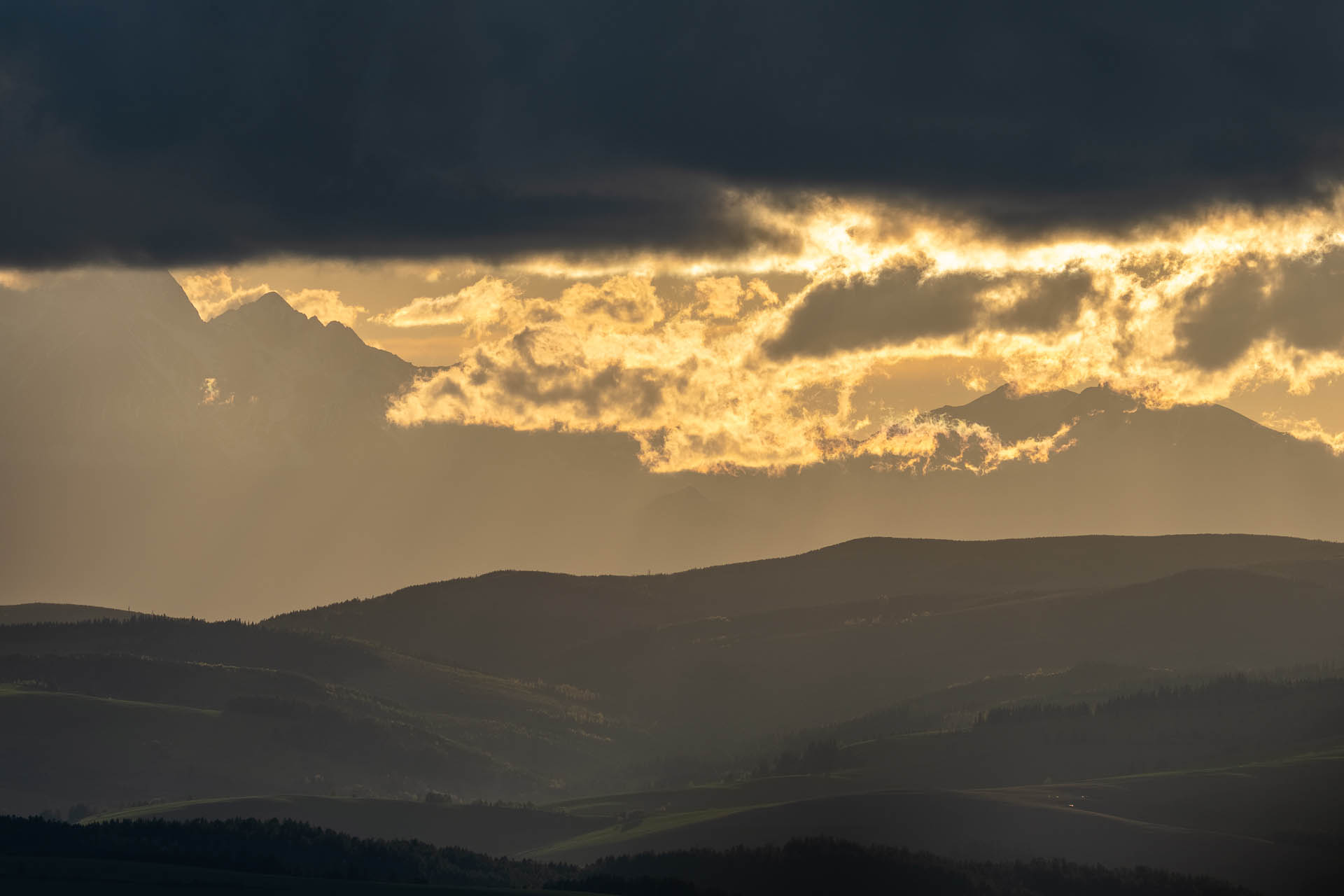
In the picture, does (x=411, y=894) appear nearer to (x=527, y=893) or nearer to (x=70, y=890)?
(x=527, y=893)

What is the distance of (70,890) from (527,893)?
47017 mm

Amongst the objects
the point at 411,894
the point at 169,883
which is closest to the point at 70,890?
the point at 169,883

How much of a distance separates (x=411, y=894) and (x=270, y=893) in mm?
14680

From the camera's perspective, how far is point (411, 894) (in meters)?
198

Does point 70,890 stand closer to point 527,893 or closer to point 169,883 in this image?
point 169,883

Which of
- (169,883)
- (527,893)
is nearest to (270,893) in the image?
(169,883)

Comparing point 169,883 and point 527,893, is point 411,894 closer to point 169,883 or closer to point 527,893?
point 527,893

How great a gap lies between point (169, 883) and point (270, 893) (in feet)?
41.3

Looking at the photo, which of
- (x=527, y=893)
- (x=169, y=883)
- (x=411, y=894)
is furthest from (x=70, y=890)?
(x=527, y=893)

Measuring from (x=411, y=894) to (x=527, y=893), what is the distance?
40.1 ft

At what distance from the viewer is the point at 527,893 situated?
199250 millimetres

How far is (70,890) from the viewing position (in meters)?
192

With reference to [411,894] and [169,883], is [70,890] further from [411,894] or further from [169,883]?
[411,894]

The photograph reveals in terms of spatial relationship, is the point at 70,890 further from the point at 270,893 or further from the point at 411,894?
the point at 411,894
